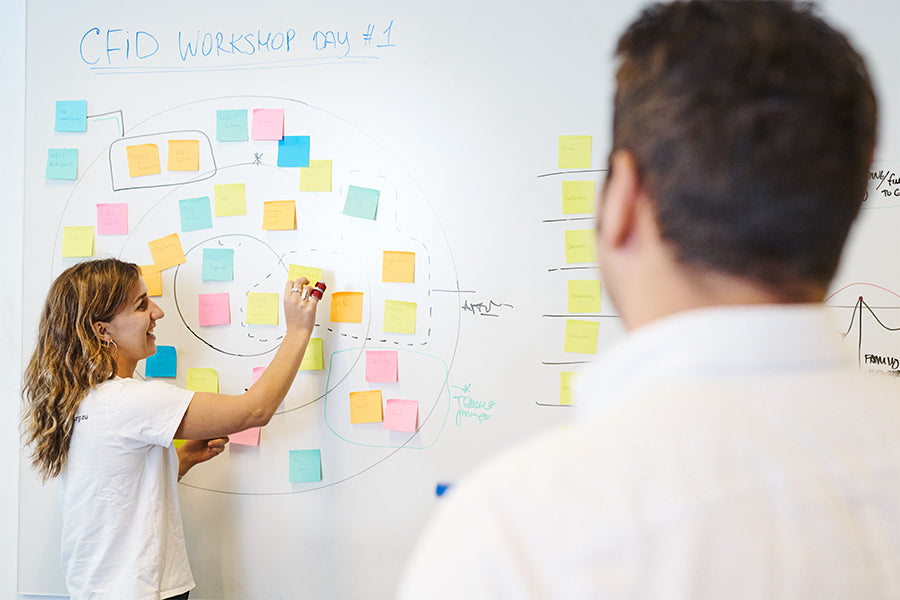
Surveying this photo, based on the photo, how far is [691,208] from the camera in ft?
1.52

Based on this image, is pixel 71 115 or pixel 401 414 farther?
pixel 71 115

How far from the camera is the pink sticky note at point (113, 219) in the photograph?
5.82ft

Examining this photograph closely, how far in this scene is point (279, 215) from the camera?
1.71m

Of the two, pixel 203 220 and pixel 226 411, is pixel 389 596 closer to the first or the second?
Result: pixel 226 411

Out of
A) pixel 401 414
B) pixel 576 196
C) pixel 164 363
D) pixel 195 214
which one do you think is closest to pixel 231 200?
pixel 195 214

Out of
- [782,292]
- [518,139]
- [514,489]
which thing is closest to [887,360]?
[518,139]

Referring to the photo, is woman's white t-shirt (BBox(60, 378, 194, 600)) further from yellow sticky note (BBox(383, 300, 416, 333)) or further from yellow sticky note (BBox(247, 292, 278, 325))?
yellow sticky note (BBox(383, 300, 416, 333))

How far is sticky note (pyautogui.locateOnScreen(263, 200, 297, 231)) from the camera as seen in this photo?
1.71 m

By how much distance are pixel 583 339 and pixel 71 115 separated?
1.37 m

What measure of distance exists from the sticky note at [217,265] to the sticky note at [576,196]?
803mm

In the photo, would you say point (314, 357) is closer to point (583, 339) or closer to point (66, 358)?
point (66, 358)

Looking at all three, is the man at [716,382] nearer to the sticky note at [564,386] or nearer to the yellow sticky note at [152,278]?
the sticky note at [564,386]

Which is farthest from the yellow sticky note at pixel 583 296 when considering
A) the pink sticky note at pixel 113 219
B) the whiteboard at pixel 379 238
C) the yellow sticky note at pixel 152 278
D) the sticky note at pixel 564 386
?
the pink sticky note at pixel 113 219

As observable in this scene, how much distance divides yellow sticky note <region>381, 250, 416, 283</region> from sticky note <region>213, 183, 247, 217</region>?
37cm
